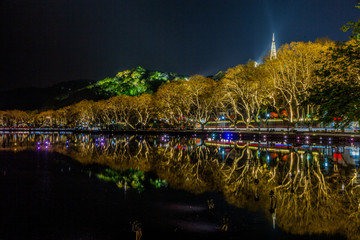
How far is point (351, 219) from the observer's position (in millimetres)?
9961

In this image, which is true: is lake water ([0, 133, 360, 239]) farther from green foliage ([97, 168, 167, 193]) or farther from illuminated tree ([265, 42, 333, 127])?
illuminated tree ([265, 42, 333, 127])

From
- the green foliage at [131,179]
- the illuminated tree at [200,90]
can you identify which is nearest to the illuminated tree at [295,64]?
the illuminated tree at [200,90]

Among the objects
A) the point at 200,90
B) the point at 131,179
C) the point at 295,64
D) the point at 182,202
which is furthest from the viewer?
the point at 200,90

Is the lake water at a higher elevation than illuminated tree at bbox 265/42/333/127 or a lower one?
lower

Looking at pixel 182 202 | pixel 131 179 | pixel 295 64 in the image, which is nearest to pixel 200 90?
pixel 295 64

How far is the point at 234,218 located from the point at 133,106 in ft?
263

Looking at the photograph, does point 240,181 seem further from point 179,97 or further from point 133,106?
point 133,106

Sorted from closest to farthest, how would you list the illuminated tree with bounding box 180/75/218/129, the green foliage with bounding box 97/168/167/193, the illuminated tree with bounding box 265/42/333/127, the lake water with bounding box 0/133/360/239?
1. the lake water with bounding box 0/133/360/239
2. the green foliage with bounding box 97/168/167/193
3. the illuminated tree with bounding box 265/42/333/127
4. the illuminated tree with bounding box 180/75/218/129

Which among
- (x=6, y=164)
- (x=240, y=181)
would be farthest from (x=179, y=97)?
(x=240, y=181)

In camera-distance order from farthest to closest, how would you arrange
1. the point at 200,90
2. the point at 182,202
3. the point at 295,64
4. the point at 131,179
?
the point at 200,90, the point at 295,64, the point at 131,179, the point at 182,202

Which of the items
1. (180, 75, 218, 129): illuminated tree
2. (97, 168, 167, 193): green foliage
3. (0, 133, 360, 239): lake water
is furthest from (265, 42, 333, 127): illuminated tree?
(97, 168, 167, 193): green foliage

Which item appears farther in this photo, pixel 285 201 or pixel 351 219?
pixel 285 201

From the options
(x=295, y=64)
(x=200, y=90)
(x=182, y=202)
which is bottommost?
(x=182, y=202)

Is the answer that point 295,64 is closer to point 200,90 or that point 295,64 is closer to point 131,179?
point 200,90
